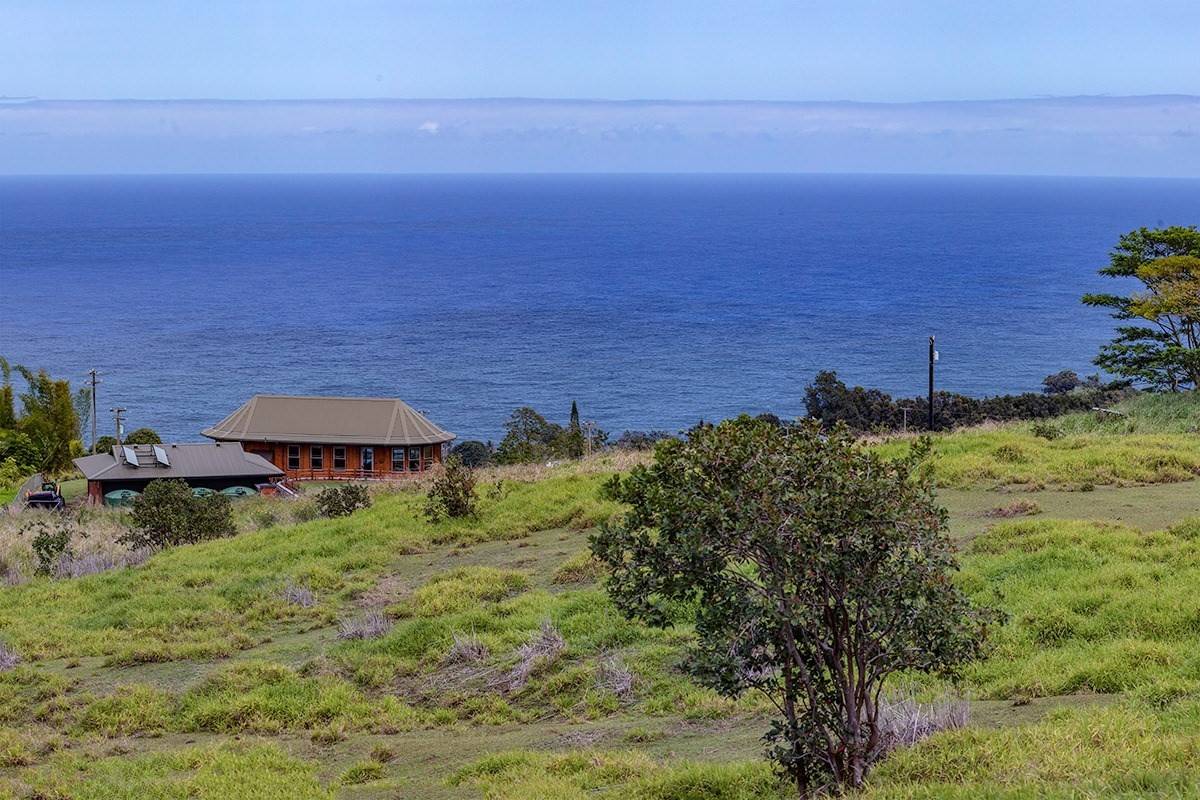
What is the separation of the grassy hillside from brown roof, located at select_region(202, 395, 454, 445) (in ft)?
96.2

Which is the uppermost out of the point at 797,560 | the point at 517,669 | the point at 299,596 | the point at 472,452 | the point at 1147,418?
the point at 797,560

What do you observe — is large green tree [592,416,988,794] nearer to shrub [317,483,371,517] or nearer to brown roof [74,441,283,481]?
shrub [317,483,371,517]

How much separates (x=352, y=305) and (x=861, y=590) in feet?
403

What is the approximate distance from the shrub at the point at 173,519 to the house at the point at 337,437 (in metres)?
25.5

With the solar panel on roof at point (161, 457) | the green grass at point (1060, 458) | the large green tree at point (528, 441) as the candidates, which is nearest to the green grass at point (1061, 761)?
the green grass at point (1060, 458)

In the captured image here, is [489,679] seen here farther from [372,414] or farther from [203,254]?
[203,254]

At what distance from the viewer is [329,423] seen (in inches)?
2072

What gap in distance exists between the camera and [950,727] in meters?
9.42

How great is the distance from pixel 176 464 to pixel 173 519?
22.1 metres

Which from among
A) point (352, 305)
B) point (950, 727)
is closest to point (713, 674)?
point (950, 727)

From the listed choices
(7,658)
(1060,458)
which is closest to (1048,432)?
(1060,458)

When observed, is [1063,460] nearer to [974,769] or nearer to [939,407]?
[974,769]

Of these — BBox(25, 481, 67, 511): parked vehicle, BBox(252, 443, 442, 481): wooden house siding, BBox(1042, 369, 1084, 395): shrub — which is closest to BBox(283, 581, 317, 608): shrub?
BBox(25, 481, 67, 511): parked vehicle

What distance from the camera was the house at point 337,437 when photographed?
51.9 metres
